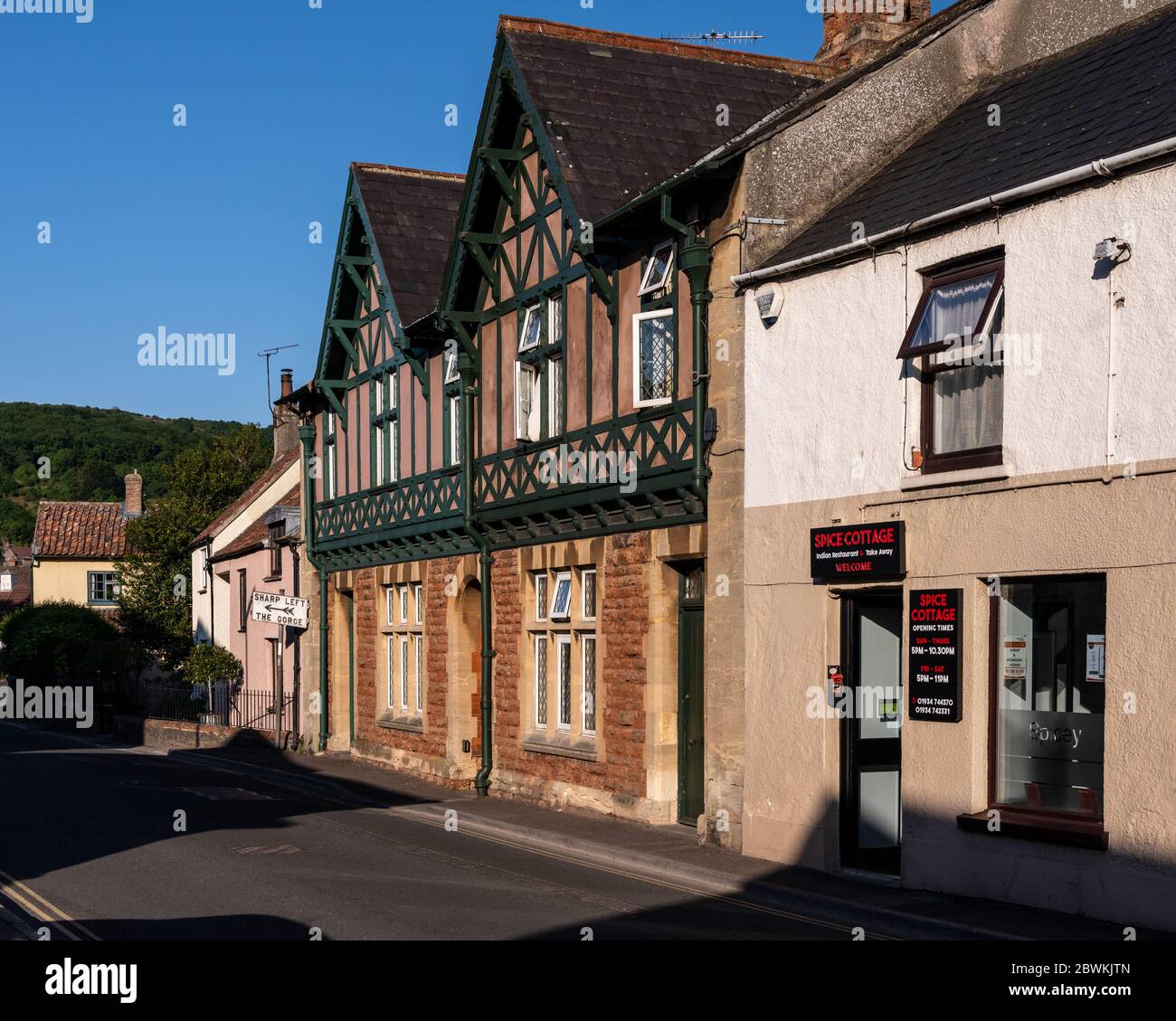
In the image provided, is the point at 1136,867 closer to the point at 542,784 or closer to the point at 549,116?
the point at 542,784

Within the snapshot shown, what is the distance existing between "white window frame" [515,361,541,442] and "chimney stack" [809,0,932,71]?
5.71m

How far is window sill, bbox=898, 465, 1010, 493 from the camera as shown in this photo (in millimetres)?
12477

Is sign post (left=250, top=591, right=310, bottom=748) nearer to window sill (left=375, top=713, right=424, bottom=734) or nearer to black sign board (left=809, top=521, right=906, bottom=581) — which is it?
window sill (left=375, top=713, right=424, bottom=734)

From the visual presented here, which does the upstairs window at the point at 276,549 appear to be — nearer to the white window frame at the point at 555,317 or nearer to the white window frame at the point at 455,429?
the white window frame at the point at 455,429

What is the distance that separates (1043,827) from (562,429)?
983 centimetres

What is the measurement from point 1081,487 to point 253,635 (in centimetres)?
3089

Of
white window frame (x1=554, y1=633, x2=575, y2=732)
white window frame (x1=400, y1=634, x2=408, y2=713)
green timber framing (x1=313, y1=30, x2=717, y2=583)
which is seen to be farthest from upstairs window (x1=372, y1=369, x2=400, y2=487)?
white window frame (x1=554, y1=633, x2=575, y2=732)

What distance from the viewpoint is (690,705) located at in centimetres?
1742

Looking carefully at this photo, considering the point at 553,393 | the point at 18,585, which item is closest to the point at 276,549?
the point at 553,393

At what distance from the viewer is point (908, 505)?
44.1ft

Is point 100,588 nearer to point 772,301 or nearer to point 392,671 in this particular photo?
point 392,671

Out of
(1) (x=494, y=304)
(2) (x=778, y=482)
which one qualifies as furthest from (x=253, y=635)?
(2) (x=778, y=482)

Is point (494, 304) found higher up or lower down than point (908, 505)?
higher up

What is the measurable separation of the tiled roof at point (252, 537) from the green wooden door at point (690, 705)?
21.0 metres
